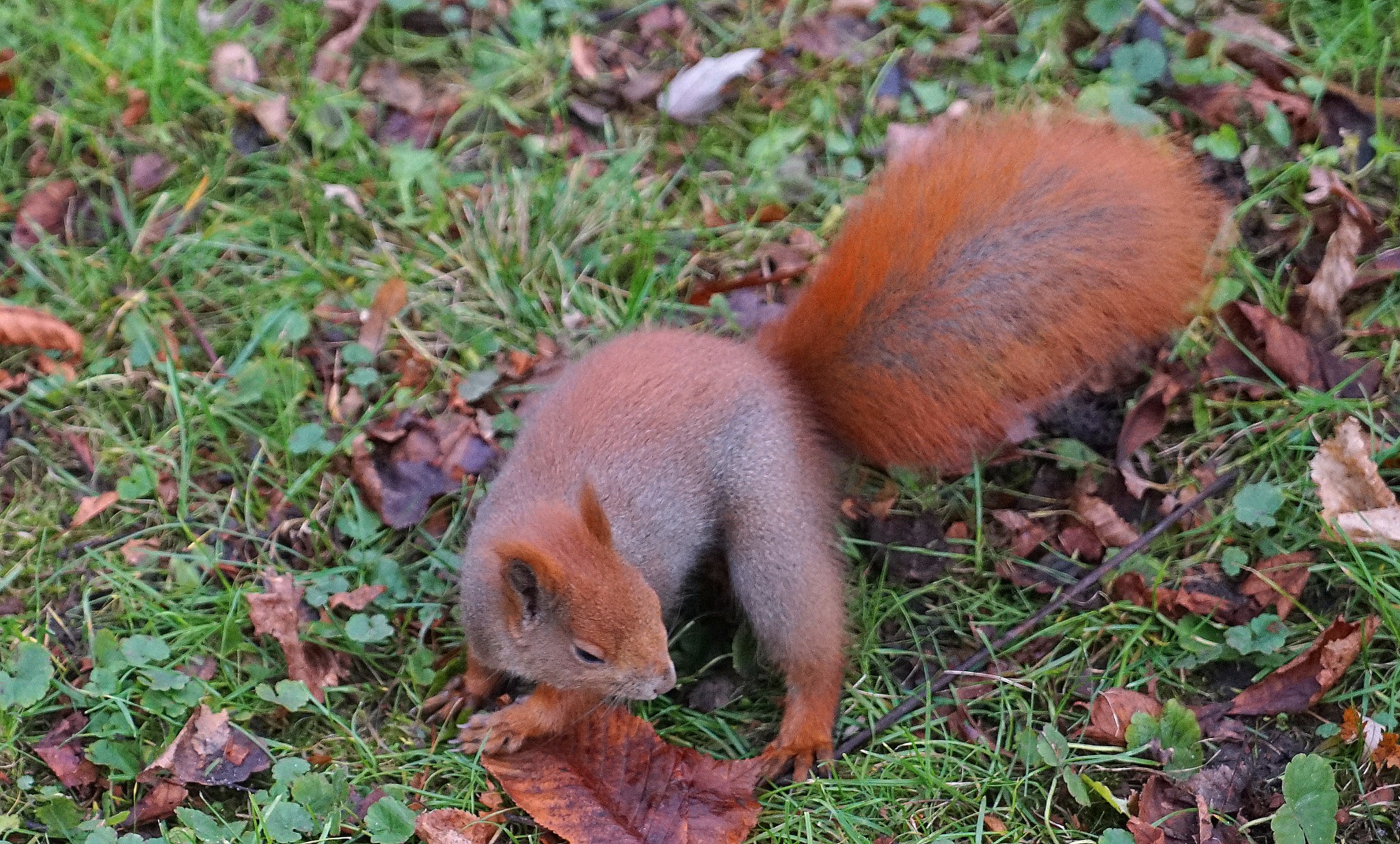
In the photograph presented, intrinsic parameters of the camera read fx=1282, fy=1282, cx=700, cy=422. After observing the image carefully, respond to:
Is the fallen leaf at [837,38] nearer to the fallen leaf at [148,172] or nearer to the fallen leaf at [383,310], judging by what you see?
the fallen leaf at [383,310]

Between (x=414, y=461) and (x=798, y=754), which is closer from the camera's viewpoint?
(x=798, y=754)

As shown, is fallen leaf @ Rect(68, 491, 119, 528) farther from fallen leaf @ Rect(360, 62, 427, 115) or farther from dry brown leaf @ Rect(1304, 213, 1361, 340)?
→ dry brown leaf @ Rect(1304, 213, 1361, 340)

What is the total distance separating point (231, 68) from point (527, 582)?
187cm

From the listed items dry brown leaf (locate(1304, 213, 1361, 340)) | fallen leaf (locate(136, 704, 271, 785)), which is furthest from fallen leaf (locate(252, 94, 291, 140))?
dry brown leaf (locate(1304, 213, 1361, 340))

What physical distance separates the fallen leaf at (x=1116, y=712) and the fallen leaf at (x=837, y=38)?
5.81 ft

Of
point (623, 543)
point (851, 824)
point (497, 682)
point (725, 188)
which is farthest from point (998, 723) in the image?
point (725, 188)

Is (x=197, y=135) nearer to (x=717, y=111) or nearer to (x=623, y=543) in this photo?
(x=717, y=111)

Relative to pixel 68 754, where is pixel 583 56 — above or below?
above

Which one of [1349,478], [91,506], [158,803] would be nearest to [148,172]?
[91,506]

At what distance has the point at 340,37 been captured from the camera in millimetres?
3354

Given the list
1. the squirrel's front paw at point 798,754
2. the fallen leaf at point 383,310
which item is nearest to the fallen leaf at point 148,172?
the fallen leaf at point 383,310

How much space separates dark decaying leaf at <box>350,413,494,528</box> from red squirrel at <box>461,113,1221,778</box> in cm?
32

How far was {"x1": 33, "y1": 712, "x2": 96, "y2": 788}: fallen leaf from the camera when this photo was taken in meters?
2.23

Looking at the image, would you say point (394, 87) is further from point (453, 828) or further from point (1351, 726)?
point (1351, 726)
